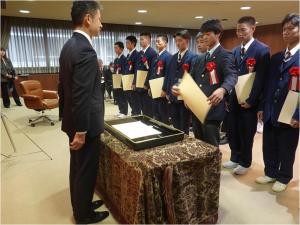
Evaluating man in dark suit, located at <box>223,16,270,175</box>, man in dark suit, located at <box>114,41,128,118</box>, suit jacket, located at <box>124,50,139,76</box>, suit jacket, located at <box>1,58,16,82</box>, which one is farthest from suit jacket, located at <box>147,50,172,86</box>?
suit jacket, located at <box>1,58,16,82</box>

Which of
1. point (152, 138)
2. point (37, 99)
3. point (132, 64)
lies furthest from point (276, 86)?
point (37, 99)

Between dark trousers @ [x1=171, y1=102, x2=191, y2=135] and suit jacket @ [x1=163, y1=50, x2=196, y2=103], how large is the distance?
9 cm

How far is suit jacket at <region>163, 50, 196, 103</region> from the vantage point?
9.42 ft

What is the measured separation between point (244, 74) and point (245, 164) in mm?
879

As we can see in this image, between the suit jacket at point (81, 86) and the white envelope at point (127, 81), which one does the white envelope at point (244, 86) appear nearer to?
the suit jacket at point (81, 86)

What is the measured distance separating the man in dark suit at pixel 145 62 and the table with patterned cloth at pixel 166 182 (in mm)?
2330

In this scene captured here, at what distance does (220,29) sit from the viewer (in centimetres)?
207

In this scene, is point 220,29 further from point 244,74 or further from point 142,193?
point 142,193

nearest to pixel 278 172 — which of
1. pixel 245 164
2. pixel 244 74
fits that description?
pixel 245 164

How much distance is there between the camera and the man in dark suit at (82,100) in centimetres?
142

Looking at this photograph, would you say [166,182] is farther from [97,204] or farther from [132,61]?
[132,61]

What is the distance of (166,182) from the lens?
1.39 meters

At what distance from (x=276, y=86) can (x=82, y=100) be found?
1.52m

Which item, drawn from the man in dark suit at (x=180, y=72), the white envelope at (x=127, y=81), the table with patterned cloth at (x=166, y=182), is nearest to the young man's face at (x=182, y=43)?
the man in dark suit at (x=180, y=72)
